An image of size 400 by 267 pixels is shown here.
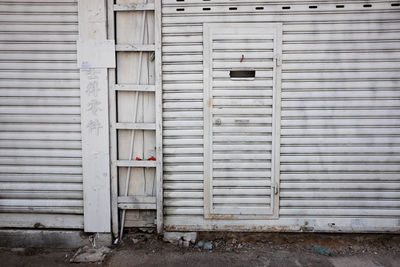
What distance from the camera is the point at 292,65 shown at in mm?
3727

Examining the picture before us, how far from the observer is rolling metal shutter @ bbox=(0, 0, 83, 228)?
3.80 m

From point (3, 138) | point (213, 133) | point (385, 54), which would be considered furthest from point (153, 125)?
point (385, 54)

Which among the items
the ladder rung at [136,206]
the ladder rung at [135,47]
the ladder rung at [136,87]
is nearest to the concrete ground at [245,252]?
the ladder rung at [136,206]

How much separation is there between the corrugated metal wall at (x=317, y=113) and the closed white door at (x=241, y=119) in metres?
0.12

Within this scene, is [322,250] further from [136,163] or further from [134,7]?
[134,7]

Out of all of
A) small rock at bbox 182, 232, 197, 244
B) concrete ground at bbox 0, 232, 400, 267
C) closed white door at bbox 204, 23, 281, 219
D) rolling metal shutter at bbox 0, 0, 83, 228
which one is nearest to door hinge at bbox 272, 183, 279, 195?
closed white door at bbox 204, 23, 281, 219

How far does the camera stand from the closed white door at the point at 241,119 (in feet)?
12.2

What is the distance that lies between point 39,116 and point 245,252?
11.0 ft

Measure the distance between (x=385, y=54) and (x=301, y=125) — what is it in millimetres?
1423

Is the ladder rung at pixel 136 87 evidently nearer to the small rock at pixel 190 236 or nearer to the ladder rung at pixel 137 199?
the ladder rung at pixel 137 199

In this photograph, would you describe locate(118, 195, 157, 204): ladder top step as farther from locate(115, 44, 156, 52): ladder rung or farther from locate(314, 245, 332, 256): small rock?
locate(314, 245, 332, 256): small rock

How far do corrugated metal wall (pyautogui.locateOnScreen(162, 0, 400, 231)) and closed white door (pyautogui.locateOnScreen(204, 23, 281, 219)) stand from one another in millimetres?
115

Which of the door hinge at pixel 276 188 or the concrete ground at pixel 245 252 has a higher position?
the door hinge at pixel 276 188

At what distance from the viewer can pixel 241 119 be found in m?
3.80
